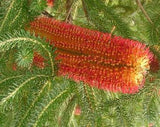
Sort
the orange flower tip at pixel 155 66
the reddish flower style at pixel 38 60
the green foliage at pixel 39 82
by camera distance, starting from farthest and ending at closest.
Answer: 1. the orange flower tip at pixel 155 66
2. the reddish flower style at pixel 38 60
3. the green foliage at pixel 39 82

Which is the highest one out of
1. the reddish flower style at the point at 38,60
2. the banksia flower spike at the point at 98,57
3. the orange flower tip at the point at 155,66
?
the banksia flower spike at the point at 98,57

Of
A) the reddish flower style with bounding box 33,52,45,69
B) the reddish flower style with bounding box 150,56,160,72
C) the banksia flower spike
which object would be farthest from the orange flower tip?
the reddish flower style with bounding box 33,52,45,69

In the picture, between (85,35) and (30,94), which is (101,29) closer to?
(85,35)

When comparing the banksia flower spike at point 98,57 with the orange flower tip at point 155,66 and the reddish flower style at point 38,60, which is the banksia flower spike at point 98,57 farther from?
the orange flower tip at point 155,66

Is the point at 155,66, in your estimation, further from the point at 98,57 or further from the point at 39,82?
the point at 39,82

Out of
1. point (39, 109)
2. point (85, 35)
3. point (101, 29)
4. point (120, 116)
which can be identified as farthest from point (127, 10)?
point (39, 109)

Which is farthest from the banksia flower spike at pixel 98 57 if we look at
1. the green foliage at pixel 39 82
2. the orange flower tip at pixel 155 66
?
the orange flower tip at pixel 155 66
